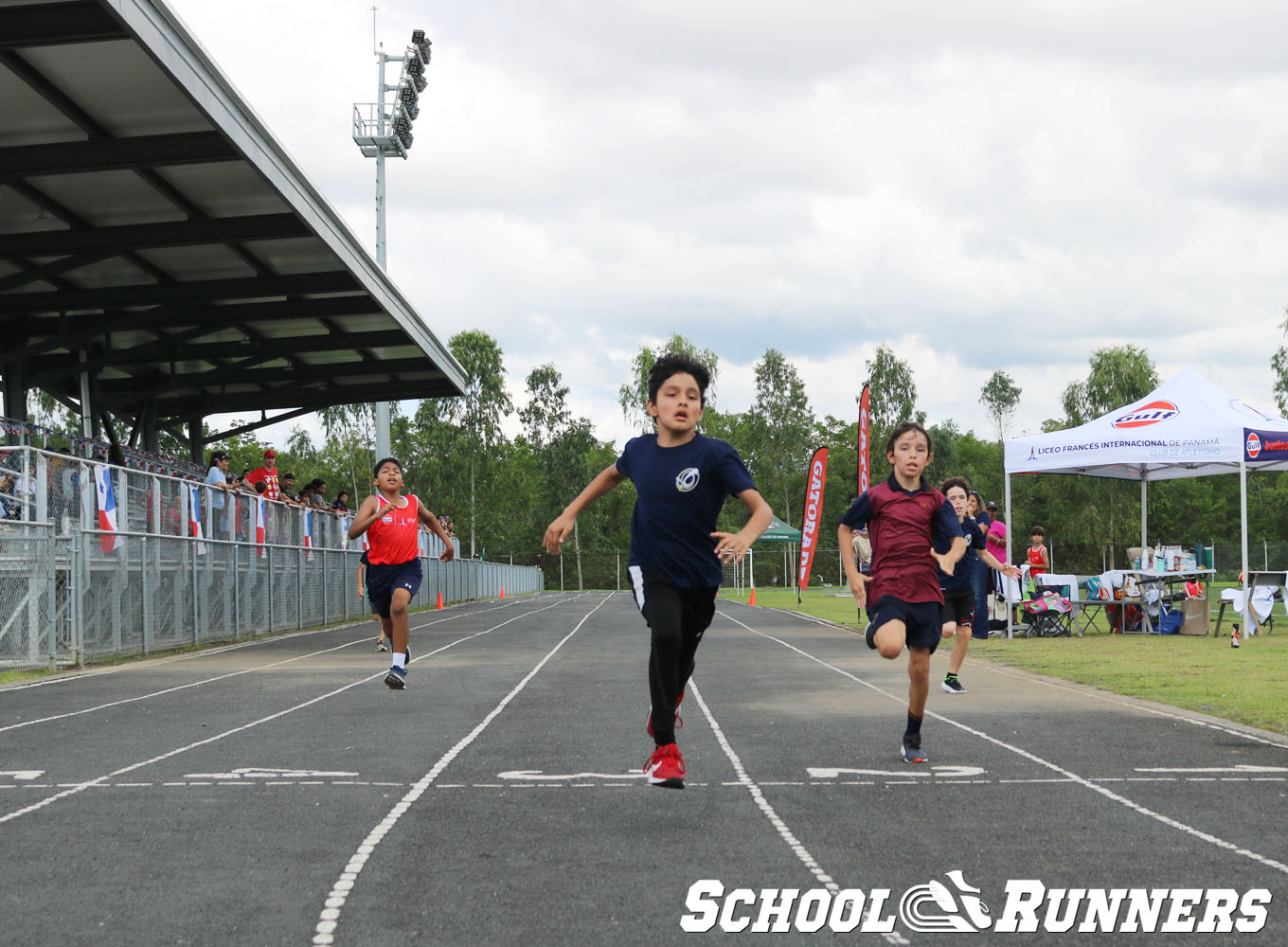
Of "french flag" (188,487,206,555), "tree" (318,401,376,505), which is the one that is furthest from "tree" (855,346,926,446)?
"french flag" (188,487,206,555)

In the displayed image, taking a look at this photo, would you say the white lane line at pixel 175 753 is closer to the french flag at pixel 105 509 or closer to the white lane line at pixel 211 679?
the white lane line at pixel 211 679

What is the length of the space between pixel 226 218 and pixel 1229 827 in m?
20.0

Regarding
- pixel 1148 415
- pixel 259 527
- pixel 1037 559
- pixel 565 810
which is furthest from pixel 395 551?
pixel 1148 415

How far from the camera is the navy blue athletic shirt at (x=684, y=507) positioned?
20.2 ft

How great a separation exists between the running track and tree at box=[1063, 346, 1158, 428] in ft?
191

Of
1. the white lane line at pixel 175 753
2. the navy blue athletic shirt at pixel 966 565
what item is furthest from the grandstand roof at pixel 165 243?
the navy blue athletic shirt at pixel 966 565

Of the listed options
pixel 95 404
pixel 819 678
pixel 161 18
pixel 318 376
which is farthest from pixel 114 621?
pixel 318 376

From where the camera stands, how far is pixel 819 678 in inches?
533

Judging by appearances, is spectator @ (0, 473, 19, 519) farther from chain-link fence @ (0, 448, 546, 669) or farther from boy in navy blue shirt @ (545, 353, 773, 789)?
boy in navy blue shirt @ (545, 353, 773, 789)

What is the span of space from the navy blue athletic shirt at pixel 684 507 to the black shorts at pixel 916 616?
1678mm

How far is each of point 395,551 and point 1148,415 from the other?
1454 centimetres

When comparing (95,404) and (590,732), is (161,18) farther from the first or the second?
(95,404)

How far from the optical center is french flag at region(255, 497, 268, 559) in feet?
72.6

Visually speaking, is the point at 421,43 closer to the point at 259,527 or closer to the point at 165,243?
the point at 165,243
